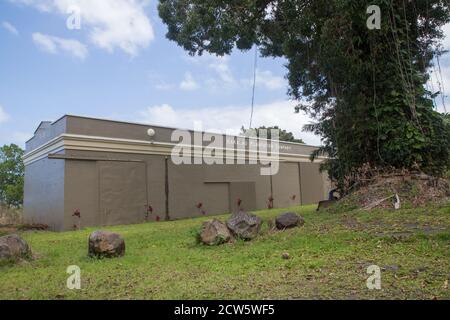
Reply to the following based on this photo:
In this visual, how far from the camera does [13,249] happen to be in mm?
5902

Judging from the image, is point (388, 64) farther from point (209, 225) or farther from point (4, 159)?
point (4, 159)

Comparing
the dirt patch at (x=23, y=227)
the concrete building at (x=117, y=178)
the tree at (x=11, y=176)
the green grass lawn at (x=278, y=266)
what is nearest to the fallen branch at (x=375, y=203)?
the green grass lawn at (x=278, y=266)

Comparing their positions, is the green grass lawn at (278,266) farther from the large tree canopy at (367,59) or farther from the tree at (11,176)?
the tree at (11,176)

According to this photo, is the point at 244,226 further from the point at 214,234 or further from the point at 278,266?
the point at 278,266

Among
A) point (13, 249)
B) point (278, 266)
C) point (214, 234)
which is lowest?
point (278, 266)

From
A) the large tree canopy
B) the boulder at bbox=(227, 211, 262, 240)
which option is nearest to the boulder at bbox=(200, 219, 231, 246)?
the boulder at bbox=(227, 211, 262, 240)

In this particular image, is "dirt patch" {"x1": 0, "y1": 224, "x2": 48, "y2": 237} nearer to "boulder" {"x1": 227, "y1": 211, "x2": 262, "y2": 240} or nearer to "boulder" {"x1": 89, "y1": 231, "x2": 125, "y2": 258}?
"boulder" {"x1": 89, "y1": 231, "x2": 125, "y2": 258}

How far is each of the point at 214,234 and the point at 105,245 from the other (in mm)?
1771

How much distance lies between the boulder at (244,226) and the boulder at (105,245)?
1922 mm

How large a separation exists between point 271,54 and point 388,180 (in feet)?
24.0

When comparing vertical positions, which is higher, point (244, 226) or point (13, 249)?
point (244, 226)

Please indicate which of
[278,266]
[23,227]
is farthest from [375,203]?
[23,227]

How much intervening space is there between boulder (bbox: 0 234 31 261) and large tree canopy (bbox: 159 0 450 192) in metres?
6.85
